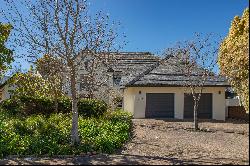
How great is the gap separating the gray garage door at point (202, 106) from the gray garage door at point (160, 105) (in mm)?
1117

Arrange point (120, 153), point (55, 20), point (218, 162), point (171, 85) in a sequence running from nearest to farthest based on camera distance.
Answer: point (218, 162) < point (120, 153) < point (55, 20) < point (171, 85)

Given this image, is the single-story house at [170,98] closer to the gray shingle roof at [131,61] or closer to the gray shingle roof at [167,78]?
the gray shingle roof at [167,78]

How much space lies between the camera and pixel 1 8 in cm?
1562

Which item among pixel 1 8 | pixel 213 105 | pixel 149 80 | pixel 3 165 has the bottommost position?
pixel 3 165

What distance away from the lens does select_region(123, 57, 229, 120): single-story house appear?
2734 cm

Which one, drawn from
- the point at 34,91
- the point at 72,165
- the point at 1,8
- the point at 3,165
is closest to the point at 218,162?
the point at 72,165

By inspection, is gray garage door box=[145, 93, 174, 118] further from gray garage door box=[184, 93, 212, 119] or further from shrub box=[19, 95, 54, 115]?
shrub box=[19, 95, 54, 115]

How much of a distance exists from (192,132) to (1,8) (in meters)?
11.0

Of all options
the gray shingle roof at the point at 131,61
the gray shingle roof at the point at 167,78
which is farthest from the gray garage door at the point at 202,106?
the gray shingle roof at the point at 131,61

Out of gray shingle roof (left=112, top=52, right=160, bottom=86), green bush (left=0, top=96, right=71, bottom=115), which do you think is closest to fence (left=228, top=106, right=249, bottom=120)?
gray shingle roof (left=112, top=52, right=160, bottom=86)

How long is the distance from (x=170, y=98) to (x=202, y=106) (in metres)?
2.66

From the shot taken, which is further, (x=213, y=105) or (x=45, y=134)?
(x=213, y=105)

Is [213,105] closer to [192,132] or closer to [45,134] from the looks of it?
[192,132]

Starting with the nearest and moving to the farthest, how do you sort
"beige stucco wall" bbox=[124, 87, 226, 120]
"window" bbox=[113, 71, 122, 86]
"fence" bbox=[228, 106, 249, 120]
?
"beige stucco wall" bbox=[124, 87, 226, 120] → "fence" bbox=[228, 106, 249, 120] → "window" bbox=[113, 71, 122, 86]
